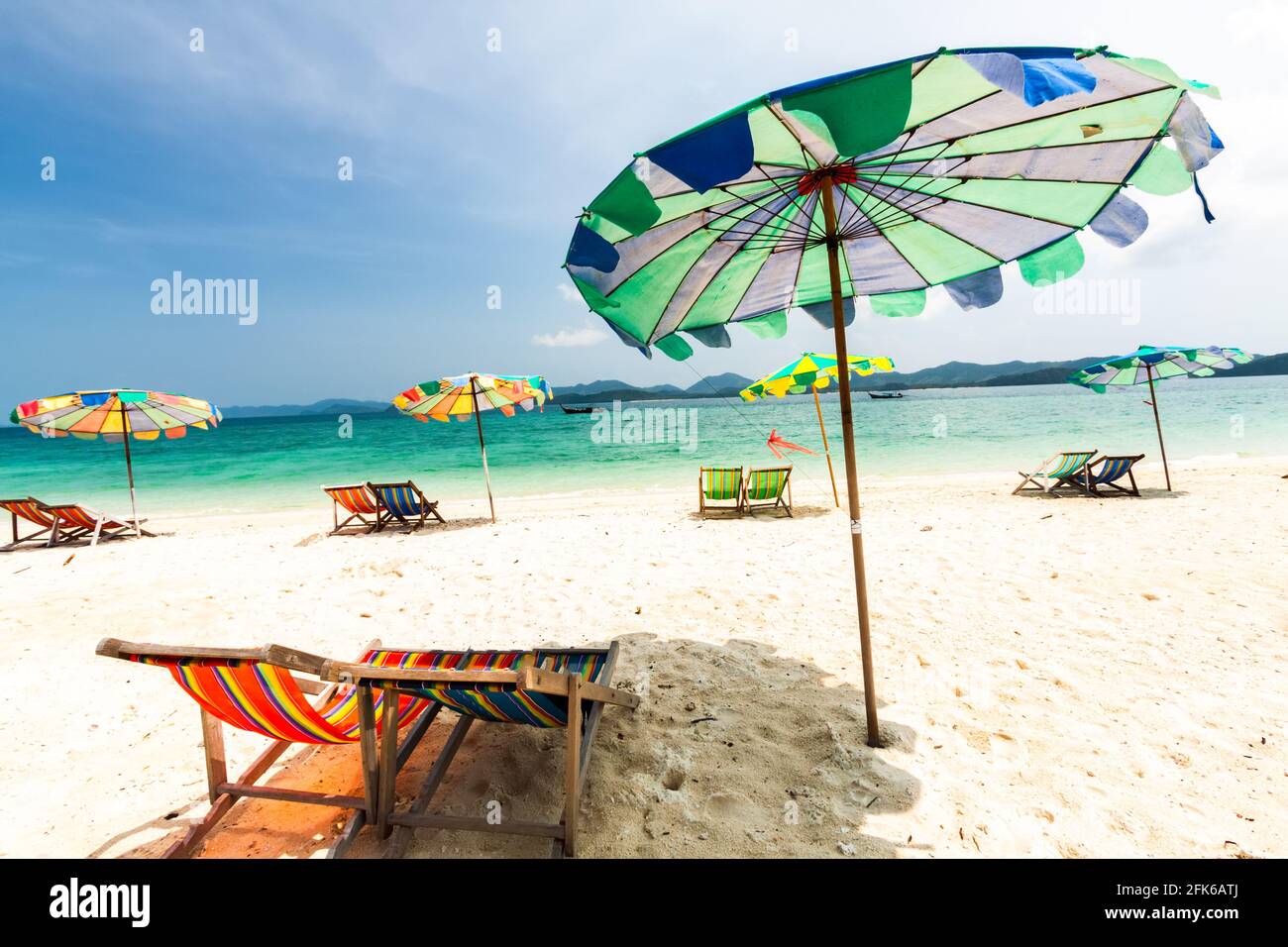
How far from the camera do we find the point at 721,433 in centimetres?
3912

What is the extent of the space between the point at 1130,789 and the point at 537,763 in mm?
2551

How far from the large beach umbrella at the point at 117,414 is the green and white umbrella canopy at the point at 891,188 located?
953 cm

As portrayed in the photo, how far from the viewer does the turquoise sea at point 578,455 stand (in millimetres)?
18453

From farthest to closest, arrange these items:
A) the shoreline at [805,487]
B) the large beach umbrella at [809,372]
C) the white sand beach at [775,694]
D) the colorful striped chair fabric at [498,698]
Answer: the shoreline at [805,487]
the large beach umbrella at [809,372]
the white sand beach at [775,694]
the colorful striped chair fabric at [498,698]

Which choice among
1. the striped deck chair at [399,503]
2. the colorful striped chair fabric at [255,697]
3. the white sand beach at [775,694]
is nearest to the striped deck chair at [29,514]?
the white sand beach at [775,694]

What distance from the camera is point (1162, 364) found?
966 centimetres

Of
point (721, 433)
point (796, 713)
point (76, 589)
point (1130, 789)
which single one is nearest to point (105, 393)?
point (76, 589)

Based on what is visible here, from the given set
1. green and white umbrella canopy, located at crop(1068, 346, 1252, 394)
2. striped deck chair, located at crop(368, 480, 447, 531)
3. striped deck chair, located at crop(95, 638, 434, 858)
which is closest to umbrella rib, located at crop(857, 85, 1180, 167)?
striped deck chair, located at crop(95, 638, 434, 858)

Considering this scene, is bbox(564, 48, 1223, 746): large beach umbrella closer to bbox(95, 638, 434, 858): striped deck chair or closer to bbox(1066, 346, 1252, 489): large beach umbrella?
bbox(95, 638, 434, 858): striped deck chair

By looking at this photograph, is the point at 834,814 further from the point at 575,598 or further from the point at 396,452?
the point at 396,452

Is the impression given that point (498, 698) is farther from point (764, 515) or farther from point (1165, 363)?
point (1165, 363)

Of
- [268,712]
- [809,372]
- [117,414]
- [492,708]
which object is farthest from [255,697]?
[117,414]

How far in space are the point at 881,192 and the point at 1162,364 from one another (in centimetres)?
1080

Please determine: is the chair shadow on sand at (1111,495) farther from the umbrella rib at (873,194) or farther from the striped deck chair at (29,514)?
the striped deck chair at (29,514)
